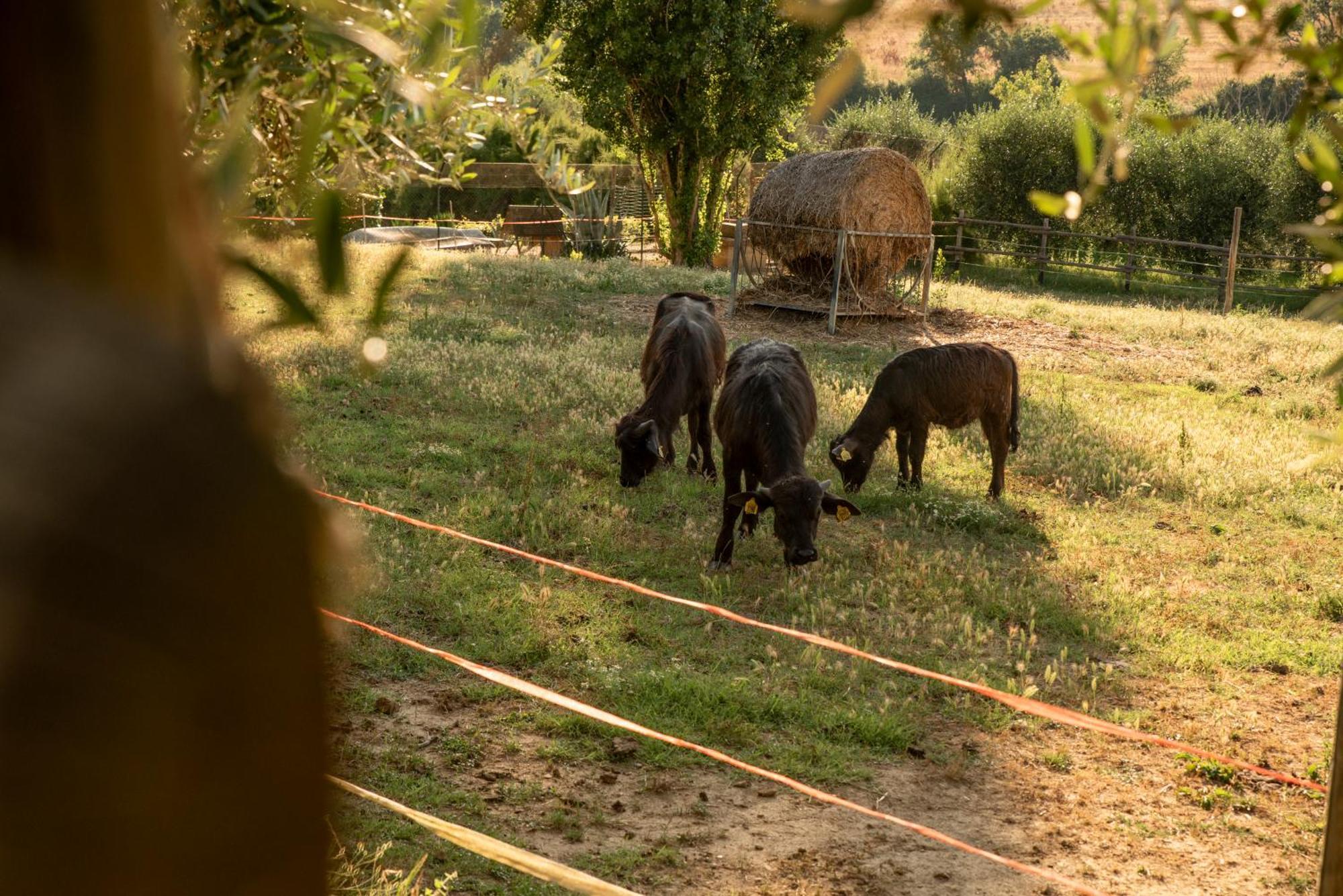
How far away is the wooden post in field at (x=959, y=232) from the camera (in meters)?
31.9

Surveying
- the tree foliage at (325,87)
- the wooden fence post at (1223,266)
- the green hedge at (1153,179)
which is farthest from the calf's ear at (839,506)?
the green hedge at (1153,179)

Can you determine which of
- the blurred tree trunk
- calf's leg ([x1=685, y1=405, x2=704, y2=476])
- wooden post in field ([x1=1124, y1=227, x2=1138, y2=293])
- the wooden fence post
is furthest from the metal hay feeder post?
the blurred tree trunk

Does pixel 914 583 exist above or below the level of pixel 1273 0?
below

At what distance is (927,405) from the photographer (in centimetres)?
989

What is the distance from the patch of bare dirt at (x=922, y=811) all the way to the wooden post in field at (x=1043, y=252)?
86.7 feet

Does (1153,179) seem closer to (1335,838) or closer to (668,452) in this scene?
(668,452)

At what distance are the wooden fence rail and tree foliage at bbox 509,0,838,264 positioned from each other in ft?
17.0

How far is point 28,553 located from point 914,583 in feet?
24.2

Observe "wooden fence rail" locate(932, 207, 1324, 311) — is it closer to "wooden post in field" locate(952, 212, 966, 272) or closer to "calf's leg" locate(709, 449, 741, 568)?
"wooden post in field" locate(952, 212, 966, 272)

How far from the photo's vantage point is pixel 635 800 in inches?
206

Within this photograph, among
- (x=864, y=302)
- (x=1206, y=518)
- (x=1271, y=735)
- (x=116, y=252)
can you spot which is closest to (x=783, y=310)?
(x=864, y=302)

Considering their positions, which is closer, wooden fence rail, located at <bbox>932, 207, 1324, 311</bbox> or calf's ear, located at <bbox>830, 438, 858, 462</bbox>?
calf's ear, located at <bbox>830, 438, 858, 462</bbox>

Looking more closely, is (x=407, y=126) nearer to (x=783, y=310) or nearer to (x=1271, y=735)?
(x=1271, y=735)

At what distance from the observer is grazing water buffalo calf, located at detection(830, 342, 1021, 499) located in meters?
9.80
